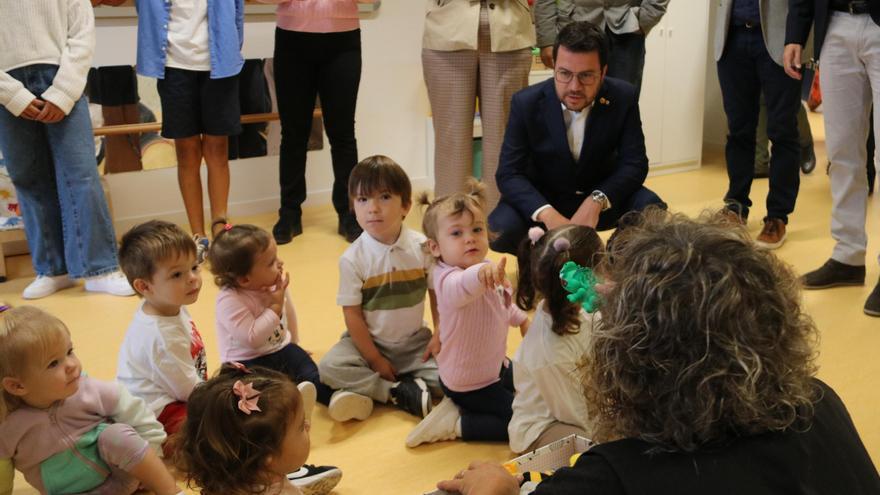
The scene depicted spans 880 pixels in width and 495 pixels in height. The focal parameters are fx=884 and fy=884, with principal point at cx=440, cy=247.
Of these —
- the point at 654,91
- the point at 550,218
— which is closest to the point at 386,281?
the point at 550,218

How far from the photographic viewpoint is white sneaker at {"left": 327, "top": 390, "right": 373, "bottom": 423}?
2.40m

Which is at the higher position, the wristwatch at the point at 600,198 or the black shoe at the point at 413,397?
the wristwatch at the point at 600,198

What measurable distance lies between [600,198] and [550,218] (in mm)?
218

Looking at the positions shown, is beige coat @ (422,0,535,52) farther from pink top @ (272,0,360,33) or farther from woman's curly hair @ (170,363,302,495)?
woman's curly hair @ (170,363,302,495)

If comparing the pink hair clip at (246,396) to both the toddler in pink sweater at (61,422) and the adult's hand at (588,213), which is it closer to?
the toddler in pink sweater at (61,422)

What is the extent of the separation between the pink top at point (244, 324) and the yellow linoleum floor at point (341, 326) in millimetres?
277

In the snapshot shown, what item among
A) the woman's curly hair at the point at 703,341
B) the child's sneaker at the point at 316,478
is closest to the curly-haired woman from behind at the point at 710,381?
the woman's curly hair at the point at 703,341

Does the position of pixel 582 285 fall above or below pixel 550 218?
above

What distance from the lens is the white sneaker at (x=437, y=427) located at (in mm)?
2314

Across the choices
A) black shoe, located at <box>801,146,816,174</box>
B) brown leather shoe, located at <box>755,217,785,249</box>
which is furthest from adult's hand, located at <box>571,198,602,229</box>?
black shoe, located at <box>801,146,816,174</box>

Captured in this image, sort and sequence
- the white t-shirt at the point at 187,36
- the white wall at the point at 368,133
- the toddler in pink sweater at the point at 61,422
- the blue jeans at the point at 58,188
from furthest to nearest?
the white wall at the point at 368,133 < the white t-shirt at the point at 187,36 < the blue jeans at the point at 58,188 < the toddler in pink sweater at the point at 61,422

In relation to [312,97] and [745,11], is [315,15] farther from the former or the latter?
[745,11]

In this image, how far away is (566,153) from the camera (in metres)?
3.15

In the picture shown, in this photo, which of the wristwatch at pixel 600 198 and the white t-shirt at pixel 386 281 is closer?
the white t-shirt at pixel 386 281
